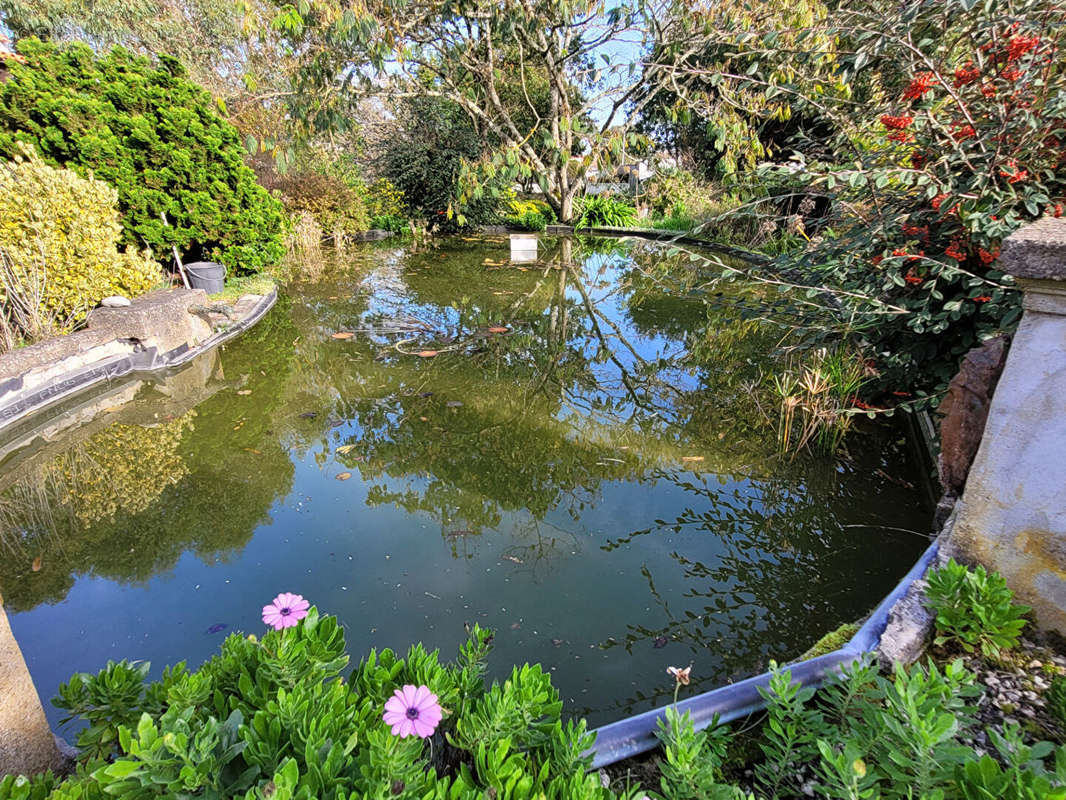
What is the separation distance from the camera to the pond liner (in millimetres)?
1258

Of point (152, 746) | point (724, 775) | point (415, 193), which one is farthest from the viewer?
point (415, 193)

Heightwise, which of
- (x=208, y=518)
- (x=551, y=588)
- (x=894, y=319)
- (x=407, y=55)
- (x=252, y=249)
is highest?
(x=407, y=55)

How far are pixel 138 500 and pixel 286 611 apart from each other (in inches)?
99.4

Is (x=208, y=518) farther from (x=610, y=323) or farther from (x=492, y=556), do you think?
(x=610, y=323)

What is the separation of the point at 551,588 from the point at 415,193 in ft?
45.0

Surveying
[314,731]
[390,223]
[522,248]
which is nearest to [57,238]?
[314,731]

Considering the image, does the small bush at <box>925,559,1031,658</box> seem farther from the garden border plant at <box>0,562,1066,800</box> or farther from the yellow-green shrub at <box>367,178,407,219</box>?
the yellow-green shrub at <box>367,178,407,219</box>

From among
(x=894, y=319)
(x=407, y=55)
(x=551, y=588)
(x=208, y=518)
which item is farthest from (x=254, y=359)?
(x=894, y=319)

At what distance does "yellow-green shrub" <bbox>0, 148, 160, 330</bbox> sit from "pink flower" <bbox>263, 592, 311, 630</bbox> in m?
5.13

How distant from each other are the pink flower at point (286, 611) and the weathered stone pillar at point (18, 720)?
54cm

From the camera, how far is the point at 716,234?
38.8ft

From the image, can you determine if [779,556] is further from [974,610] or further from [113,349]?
[113,349]

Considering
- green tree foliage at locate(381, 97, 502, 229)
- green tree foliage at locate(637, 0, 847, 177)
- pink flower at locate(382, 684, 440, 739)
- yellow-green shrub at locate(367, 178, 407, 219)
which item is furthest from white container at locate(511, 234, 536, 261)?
pink flower at locate(382, 684, 440, 739)

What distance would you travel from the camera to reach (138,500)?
9.90ft
